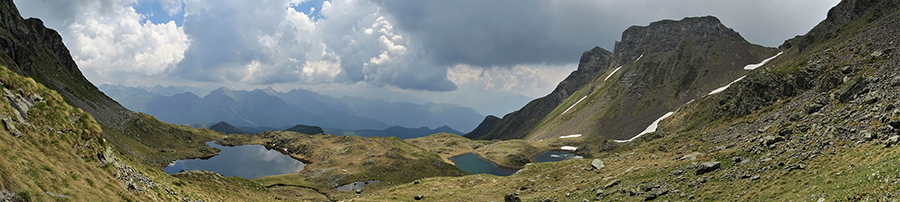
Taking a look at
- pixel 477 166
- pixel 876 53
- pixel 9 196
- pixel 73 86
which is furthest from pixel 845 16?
pixel 73 86

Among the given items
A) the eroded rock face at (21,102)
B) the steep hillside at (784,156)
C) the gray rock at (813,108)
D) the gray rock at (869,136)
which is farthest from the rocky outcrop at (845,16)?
the eroded rock face at (21,102)

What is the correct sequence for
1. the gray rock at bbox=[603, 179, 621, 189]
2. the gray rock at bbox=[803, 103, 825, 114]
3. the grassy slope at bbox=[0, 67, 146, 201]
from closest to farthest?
the grassy slope at bbox=[0, 67, 146, 201], the gray rock at bbox=[603, 179, 621, 189], the gray rock at bbox=[803, 103, 825, 114]

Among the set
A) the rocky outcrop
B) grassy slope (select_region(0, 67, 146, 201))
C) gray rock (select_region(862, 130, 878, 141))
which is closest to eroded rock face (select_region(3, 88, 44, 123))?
grassy slope (select_region(0, 67, 146, 201))

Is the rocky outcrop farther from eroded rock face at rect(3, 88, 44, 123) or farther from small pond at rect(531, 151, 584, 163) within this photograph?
eroded rock face at rect(3, 88, 44, 123)

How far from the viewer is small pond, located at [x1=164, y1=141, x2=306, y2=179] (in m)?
119

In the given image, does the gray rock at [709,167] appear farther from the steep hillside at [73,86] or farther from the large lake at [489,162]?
the steep hillside at [73,86]

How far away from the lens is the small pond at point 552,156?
160425 millimetres

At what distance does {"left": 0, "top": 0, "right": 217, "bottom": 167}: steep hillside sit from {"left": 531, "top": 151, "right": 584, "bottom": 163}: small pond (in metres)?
139

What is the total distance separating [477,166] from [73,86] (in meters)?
157

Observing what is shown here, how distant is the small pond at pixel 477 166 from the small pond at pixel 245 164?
67.9m

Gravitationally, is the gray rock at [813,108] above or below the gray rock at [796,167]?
above

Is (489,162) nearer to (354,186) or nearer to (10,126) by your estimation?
(354,186)

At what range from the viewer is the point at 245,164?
13900 centimetres

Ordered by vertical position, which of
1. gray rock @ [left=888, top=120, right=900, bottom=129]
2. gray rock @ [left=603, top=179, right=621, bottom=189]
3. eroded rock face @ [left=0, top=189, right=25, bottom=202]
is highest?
eroded rock face @ [left=0, top=189, right=25, bottom=202]
